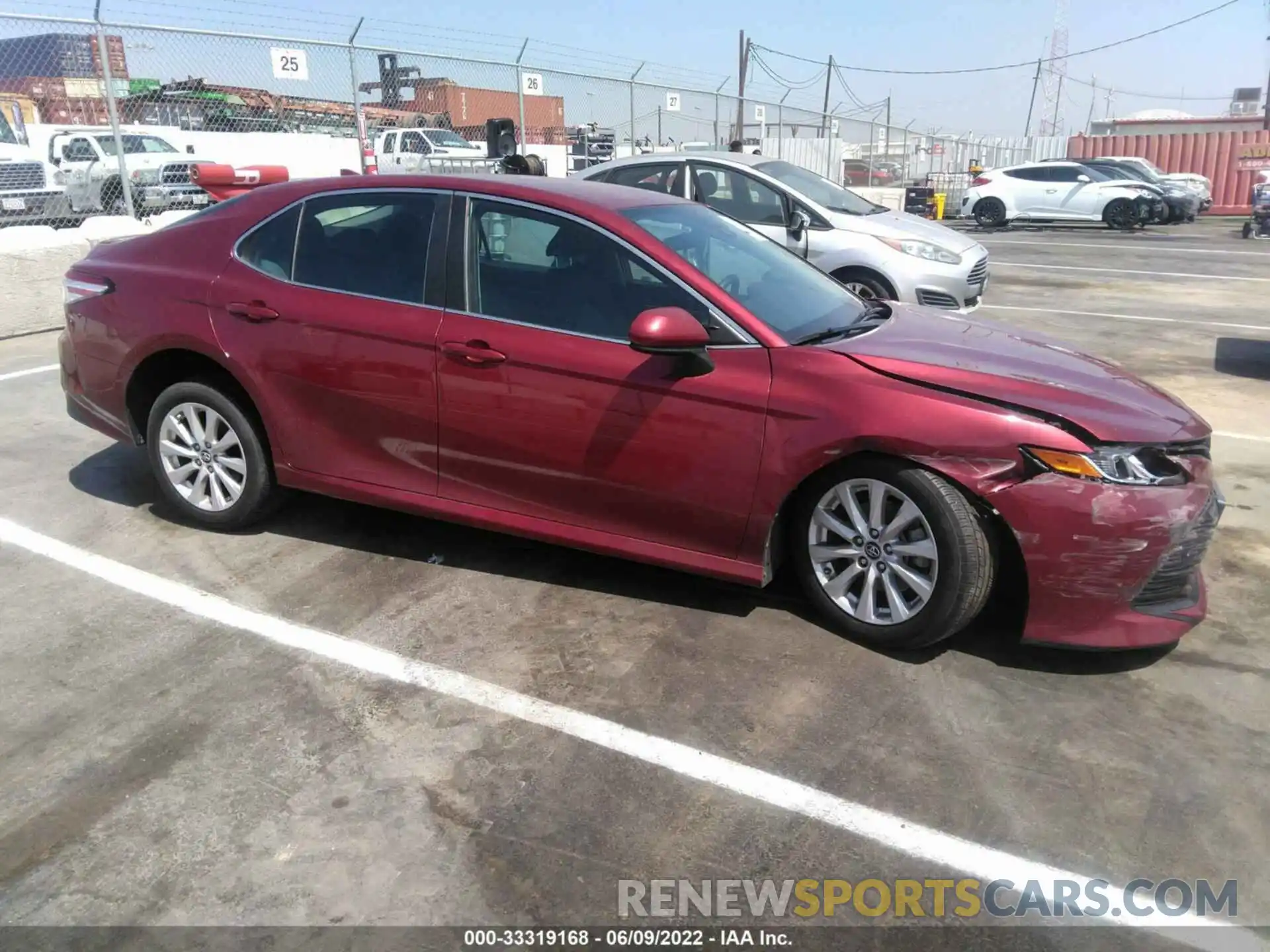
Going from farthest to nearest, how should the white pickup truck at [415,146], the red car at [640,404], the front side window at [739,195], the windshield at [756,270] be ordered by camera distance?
the white pickup truck at [415,146]
the front side window at [739,195]
the windshield at [756,270]
the red car at [640,404]

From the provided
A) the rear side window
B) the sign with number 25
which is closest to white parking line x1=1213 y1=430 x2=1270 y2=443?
the rear side window

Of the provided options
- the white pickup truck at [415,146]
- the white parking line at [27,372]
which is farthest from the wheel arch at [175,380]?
the white pickup truck at [415,146]

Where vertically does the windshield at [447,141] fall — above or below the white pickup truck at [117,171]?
above

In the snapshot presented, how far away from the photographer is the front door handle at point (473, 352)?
390 centimetres

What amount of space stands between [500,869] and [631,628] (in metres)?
1.35

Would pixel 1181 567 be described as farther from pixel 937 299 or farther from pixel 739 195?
pixel 739 195

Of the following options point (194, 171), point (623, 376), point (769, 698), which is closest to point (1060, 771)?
point (769, 698)

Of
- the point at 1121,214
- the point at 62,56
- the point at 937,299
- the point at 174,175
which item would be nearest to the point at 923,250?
the point at 937,299

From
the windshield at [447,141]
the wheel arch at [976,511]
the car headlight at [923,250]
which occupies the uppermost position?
Answer: the windshield at [447,141]

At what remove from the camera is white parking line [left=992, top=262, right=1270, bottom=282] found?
14680 mm

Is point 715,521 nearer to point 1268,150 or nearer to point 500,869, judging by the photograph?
point 500,869

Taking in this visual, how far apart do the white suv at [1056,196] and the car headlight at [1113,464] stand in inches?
912

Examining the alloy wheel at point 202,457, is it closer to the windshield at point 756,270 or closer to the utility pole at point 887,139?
the windshield at point 756,270

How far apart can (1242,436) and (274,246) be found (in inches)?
229
